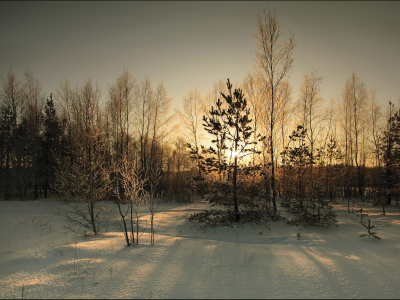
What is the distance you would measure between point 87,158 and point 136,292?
5564 mm

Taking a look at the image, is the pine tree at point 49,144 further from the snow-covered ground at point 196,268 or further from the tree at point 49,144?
the snow-covered ground at point 196,268

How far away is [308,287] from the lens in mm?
3480

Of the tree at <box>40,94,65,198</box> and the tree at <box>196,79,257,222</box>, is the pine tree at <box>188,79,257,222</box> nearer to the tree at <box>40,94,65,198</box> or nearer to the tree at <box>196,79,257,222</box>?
the tree at <box>196,79,257,222</box>

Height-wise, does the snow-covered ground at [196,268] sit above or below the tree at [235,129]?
below

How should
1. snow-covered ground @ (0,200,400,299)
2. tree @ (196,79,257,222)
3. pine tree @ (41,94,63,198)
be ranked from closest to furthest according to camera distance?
snow-covered ground @ (0,200,400,299) → tree @ (196,79,257,222) → pine tree @ (41,94,63,198)

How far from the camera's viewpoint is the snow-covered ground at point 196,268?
333cm

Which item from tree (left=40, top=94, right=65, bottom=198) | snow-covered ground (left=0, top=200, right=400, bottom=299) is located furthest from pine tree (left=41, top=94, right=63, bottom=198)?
snow-covered ground (left=0, top=200, right=400, bottom=299)

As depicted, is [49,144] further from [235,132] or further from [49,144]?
[235,132]

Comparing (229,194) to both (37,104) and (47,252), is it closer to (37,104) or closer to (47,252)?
(47,252)

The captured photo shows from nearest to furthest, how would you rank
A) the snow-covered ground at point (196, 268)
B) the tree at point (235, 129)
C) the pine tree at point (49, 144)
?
the snow-covered ground at point (196, 268), the tree at point (235, 129), the pine tree at point (49, 144)

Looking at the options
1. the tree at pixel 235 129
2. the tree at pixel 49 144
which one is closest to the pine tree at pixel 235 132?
the tree at pixel 235 129

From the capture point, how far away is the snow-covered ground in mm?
3332

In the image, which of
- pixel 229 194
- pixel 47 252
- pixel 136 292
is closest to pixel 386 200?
pixel 229 194

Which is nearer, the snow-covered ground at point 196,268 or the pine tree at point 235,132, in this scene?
the snow-covered ground at point 196,268
